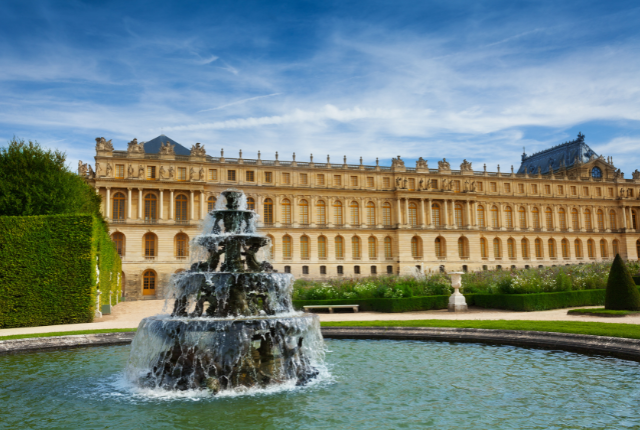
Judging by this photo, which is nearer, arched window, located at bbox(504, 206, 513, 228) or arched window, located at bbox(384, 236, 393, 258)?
arched window, located at bbox(384, 236, 393, 258)

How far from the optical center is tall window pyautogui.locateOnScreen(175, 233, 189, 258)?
4400cm

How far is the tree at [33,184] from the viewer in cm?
2042

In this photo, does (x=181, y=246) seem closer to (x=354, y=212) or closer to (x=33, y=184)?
(x=354, y=212)

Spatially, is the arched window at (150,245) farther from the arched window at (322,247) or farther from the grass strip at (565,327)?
the grass strip at (565,327)

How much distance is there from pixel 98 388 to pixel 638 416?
758 centimetres

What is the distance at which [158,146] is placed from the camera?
4825cm

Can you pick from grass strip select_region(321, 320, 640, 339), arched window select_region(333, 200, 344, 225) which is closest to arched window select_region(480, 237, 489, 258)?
arched window select_region(333, 200, 344, 225)

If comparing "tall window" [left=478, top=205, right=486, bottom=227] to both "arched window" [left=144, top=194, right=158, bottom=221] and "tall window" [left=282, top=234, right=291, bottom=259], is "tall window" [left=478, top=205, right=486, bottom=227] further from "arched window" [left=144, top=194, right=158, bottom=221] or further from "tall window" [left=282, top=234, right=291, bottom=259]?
"arched window" [left=144, top=194, right=158, bottom=221]

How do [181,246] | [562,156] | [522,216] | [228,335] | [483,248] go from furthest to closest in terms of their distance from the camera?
[562,156], [522,216], [483,248], [181,246], [228,335]

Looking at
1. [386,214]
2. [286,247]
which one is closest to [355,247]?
[386,214]

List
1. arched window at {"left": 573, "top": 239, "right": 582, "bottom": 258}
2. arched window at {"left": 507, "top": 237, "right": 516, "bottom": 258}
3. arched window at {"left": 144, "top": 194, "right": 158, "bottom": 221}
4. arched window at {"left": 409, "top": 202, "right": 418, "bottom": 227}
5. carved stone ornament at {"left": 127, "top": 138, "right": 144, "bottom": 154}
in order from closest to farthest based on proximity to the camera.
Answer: carved stone ornament at {"left": 127, "top": 138, "right": 144, "bottom": 154} → arched window at {"left": 144, "top": 194, "right": 158, "bottom": 221} → arched window at {"left": 409, "top": 202, "right": 418, "bottom": 227} → arched window at {"left": 507, "top": 237, "right": 516, "bottom": 258} → arched window at {"left": 573, "top": 239, "right": 582, "bottom": 258}

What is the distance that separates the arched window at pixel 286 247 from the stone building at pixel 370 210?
0.37 feet

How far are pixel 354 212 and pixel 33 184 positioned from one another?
33.3m

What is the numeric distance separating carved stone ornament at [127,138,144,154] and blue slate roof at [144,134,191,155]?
3474mm
